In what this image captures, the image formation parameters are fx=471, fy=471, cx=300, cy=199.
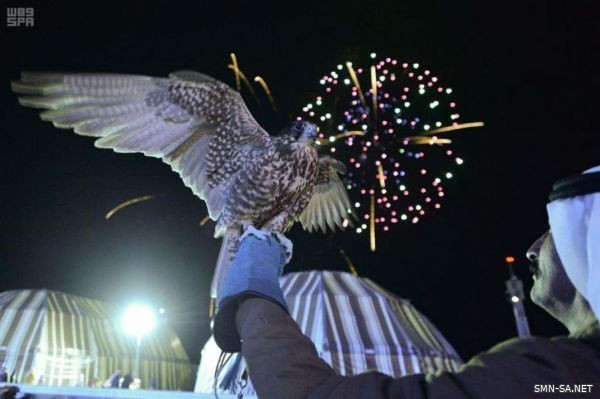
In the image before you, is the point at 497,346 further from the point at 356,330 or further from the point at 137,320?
the point at 137,320

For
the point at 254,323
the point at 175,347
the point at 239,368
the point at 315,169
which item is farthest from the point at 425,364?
the point at 175,347

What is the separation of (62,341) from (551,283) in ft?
37.3

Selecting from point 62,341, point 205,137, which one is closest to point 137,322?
point 62,341

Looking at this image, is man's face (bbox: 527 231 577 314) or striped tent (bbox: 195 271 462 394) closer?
man's face (bbox: 527 231 577 314)

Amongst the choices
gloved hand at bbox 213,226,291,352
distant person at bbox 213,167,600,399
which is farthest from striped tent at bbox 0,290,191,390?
distant person at bbox 213,167,600,399

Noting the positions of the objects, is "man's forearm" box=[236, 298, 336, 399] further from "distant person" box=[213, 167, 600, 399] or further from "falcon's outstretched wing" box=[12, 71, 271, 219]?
"falcon's outstretched wing" box=[12, 71, 271, 219]

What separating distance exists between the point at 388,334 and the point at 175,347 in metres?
9.71

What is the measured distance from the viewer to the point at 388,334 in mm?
8711

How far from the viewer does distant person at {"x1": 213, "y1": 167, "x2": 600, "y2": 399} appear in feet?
2.77

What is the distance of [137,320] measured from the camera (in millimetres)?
12422

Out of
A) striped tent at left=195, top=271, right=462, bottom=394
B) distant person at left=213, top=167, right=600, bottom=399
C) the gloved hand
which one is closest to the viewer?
distant person at left=213, top=167, right=600, bottom=399

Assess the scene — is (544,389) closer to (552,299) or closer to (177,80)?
(552,299)

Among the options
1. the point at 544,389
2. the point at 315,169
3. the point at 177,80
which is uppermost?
the point at 177,80

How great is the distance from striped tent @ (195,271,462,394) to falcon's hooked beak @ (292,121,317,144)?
5628 millimetres
